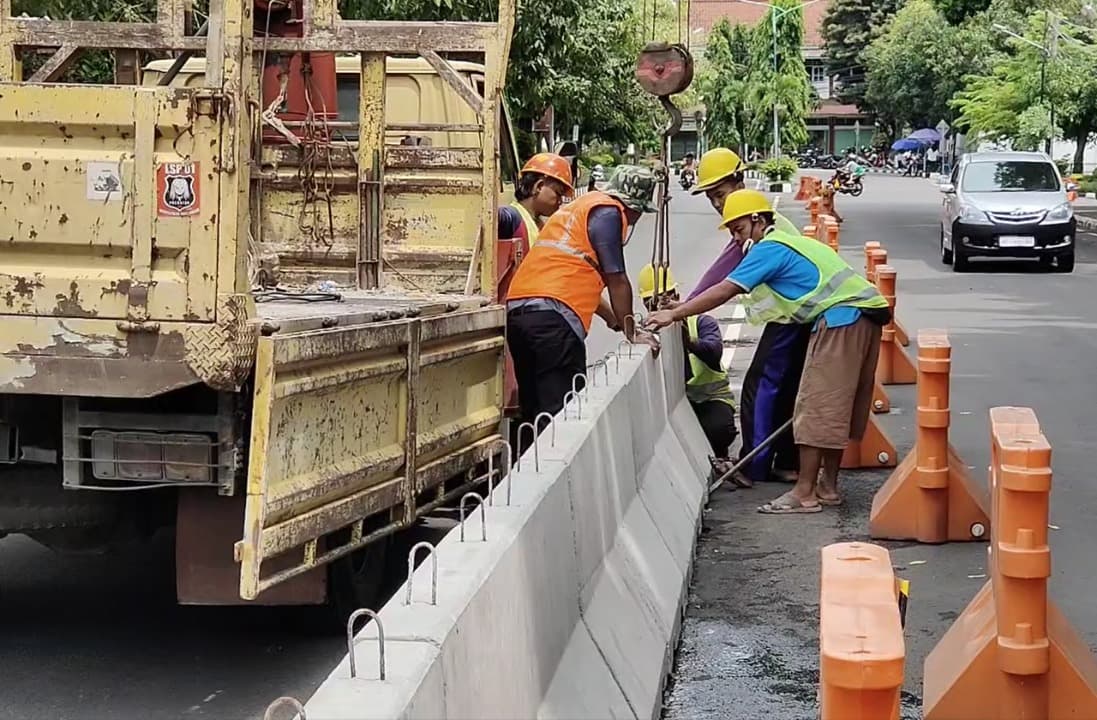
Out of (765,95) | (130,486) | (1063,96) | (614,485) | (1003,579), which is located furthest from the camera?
(765,95)

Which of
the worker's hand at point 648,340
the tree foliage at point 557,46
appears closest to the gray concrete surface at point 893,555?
the worker's hand at point 648,340

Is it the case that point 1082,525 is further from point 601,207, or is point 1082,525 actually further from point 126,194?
point 126,194

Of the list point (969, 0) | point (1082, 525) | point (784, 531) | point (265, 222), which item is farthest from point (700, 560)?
point (969, 0)

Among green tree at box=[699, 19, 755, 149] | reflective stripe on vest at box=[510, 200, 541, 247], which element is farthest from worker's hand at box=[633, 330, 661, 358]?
green tree at box=[699, 19, 755, 149]

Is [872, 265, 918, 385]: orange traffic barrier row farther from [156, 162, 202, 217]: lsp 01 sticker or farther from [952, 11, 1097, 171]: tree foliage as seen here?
[952, 11, 1097, 171]: tree foliage

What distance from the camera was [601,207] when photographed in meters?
8.33

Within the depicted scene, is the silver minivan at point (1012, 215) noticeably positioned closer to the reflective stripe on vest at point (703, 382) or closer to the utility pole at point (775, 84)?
the reflective stripe on vest at point (703, 382)

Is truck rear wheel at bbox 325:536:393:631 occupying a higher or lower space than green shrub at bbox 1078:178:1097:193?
lower

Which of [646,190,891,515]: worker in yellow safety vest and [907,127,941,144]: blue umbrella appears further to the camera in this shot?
[907,127,941,144]: blue umbrella

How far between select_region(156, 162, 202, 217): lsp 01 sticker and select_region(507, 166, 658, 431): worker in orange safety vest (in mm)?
3200

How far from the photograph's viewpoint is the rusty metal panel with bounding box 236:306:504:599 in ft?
16.8

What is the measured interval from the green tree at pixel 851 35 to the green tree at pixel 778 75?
81.9ft

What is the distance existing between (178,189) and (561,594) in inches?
72.9

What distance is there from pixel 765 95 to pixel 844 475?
7477cm
